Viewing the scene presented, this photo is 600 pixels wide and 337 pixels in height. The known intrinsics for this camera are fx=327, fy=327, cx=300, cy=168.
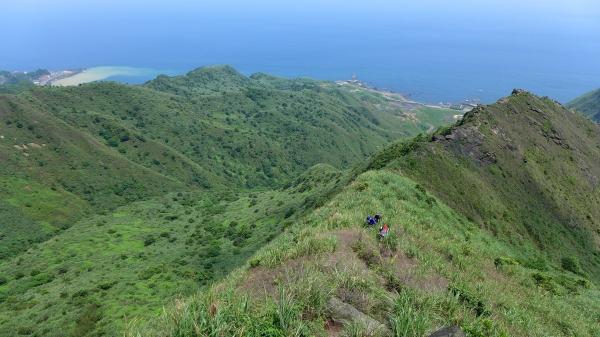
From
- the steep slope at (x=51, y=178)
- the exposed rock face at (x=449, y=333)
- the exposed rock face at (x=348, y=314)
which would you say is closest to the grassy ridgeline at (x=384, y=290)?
the exposed rock face at (x=348, y=314)

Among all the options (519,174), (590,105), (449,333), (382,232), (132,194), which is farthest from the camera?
(590,105)

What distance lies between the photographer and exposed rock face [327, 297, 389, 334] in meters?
9.75

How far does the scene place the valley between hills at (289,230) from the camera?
11.1 meters

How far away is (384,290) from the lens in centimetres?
1267

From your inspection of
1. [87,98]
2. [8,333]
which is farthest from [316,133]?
[8,333]

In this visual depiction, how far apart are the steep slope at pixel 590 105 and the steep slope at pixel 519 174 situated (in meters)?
125

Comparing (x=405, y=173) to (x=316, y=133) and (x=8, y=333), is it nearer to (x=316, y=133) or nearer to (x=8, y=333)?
(x=8, y=333)

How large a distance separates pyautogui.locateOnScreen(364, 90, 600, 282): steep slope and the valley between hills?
10.7 inches

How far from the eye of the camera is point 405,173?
36.9 metres

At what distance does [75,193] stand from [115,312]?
59.5 m

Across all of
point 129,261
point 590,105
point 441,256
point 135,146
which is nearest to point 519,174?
point 441,256

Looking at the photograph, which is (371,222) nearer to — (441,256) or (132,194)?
(441,256)

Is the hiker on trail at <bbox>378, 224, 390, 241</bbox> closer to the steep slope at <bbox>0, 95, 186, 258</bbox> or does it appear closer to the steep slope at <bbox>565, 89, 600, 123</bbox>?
the steep slope at <bbox>0, 95, 186, 258</bbox>

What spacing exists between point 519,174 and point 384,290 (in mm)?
42517
